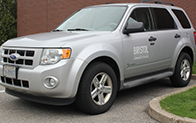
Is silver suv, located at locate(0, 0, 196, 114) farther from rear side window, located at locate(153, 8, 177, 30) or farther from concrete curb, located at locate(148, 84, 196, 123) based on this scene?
concrete curb, located at locate(148, 84, 196, 123)

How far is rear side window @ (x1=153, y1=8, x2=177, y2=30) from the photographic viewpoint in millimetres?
5516

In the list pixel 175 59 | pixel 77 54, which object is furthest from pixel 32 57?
pixel 175 59

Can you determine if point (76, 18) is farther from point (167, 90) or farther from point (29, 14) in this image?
point (29, 14)

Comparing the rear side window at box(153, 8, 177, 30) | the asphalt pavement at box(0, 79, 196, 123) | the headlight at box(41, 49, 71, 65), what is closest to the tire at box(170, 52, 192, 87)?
the rear side window at box(153, 8, 177, 30)

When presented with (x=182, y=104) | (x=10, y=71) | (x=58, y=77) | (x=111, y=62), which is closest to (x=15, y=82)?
(x=10, y=71)

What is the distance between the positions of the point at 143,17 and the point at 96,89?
2031mm

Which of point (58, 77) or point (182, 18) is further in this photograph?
point (182, 18)

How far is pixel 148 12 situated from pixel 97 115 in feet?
8.35

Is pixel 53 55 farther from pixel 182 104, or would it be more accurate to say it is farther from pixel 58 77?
pixel 182 104

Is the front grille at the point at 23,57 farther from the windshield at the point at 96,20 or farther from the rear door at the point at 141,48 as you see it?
the rear door at the point at 141,48

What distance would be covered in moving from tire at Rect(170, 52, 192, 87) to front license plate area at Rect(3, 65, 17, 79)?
3.62m

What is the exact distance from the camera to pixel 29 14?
2497 centimetres

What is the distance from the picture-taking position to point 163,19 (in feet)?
18.6

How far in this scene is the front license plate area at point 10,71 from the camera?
3.86 meters
